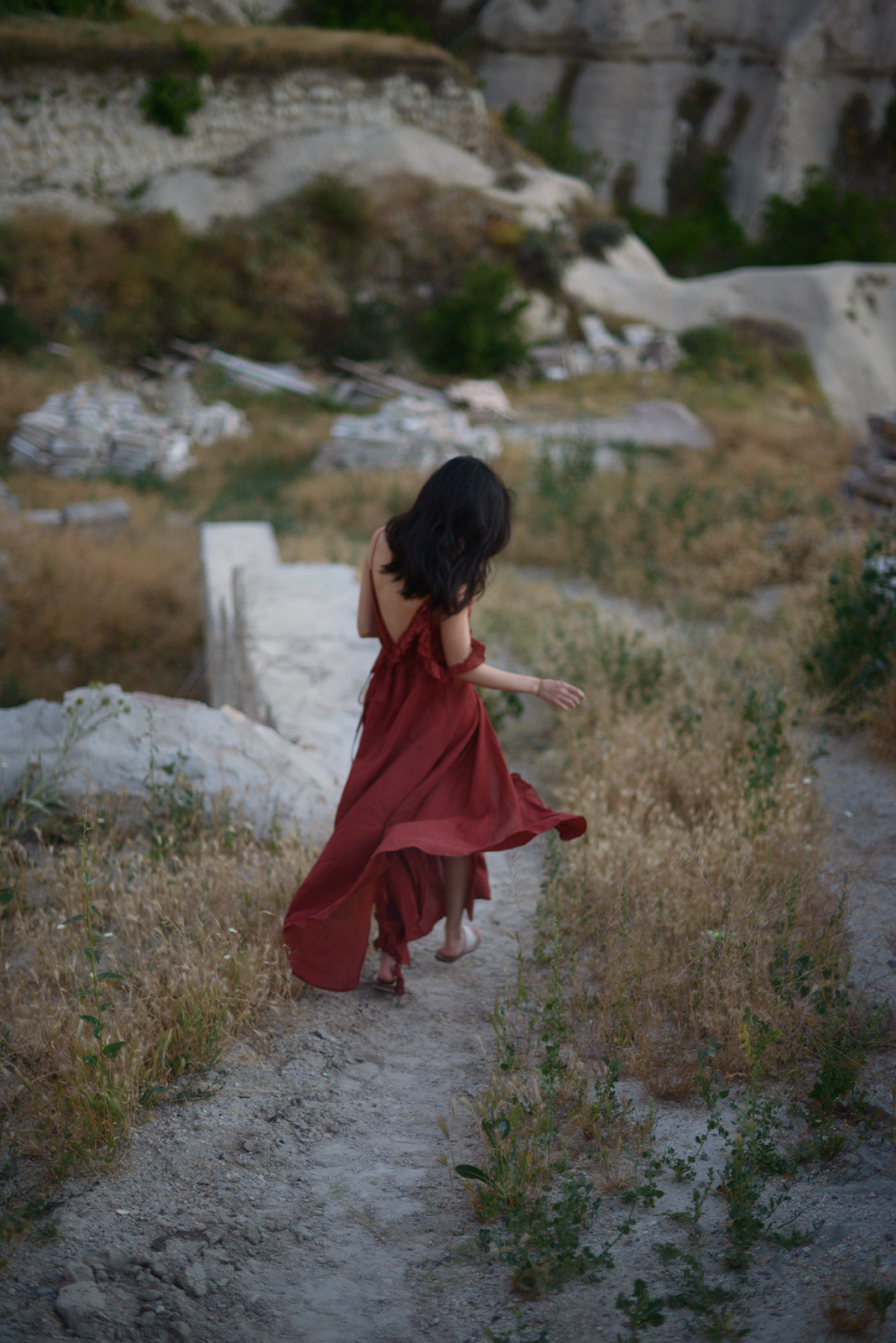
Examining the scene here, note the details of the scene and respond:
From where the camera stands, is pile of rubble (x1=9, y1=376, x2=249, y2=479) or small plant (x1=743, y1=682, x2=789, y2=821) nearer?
small plant (x1=743, y1=682, x2=789, y2=821)

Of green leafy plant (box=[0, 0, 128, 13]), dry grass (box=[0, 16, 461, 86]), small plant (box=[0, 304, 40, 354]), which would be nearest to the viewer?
small plant (box=[0, 304, 40, 354])

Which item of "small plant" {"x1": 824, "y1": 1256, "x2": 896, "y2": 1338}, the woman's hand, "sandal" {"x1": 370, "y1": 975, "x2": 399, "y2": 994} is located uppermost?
the woman's hand

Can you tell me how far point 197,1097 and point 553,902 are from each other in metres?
1.33

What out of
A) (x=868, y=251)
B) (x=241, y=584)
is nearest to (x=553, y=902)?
(x=241, y=584)

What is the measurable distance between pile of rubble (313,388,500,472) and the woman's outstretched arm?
30.2 ft

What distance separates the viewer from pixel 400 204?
2106 centimetres

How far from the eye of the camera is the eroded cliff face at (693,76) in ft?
98.1

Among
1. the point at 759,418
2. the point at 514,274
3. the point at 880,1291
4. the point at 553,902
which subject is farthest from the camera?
the point at 514,274

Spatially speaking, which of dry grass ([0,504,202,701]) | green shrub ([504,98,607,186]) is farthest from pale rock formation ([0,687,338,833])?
green shrub ([504,98,607,186])

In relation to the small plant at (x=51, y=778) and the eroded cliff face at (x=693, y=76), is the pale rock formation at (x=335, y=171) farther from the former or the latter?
the small plant at (x=51, y=778)

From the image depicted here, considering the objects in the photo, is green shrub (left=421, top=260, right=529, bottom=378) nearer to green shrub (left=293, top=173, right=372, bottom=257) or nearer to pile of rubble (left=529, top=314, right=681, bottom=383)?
pile of rubble (left=529, top=314, right=681, bottom=383)

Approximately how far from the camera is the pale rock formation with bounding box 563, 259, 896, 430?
22078 mm

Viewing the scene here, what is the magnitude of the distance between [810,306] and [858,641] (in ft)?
69.0

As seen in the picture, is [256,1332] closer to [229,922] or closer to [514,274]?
[229,922]
